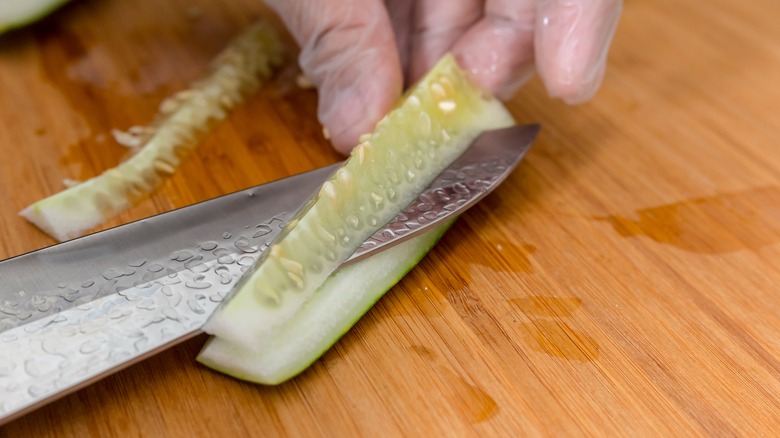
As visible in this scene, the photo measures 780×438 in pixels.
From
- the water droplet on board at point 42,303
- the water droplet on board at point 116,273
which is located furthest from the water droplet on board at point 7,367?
the water droplet on board at point 116,273

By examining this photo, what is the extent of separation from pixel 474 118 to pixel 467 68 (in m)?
0.17

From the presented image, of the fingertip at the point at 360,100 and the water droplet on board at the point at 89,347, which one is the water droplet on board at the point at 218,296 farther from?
the fingertip at the point at 360,100

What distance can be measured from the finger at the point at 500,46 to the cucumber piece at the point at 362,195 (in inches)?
2.9

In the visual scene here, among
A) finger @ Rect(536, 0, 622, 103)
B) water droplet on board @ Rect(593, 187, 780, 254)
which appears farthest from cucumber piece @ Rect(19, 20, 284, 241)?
water droplet on board @ Rect(593, 187, 780, 254)

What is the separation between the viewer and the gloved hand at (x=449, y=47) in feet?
4.98

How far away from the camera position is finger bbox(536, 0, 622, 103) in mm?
1502

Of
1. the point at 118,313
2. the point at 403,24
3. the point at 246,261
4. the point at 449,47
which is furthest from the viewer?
the point at 403,24

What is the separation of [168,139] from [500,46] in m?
0.88

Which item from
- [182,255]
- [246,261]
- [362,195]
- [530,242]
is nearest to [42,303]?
[182,255]

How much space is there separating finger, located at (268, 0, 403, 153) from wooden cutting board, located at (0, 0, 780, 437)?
0.12m

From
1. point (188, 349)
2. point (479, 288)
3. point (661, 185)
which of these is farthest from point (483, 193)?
point (188, 349)

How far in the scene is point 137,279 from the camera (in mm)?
1146

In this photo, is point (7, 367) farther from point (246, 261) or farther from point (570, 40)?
point (570, 40)

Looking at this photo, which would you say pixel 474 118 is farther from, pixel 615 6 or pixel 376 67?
pixel 615 6
